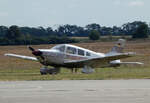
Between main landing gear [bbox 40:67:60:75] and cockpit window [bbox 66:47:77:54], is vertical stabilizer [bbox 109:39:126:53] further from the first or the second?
main landing gear [bbox 40:67:60:75]

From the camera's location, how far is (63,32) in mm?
108938

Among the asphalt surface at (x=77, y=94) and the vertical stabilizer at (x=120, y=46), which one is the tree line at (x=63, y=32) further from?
the asphalt surface at (x=77, y=94)

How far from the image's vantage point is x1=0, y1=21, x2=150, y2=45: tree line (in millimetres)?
75438

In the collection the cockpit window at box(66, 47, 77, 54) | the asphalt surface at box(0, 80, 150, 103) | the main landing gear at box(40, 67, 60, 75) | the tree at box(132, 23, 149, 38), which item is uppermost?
the tree at box(132, 23, 149, 38)

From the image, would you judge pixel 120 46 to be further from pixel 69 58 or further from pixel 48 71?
pixel 48 71

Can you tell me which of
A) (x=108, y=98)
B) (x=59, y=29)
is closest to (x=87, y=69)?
(x=108, y=98)

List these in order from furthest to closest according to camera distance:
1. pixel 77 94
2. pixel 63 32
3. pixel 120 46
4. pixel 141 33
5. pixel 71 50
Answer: pixel 63 32
pixel 141 33
pixel 120 46
pixel 71 50
pixel 77 94

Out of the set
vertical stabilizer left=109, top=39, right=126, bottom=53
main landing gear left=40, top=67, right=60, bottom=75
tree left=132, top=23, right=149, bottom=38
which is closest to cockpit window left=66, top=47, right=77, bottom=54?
main landing gear left=40, top=67, right=60, bottom=75

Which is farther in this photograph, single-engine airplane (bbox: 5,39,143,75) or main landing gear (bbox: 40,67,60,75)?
single-engine airplane (bbox: 5,39,143,75)

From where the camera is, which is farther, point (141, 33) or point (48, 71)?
point (141, 33)

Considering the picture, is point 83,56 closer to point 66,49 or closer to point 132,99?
point 66,49

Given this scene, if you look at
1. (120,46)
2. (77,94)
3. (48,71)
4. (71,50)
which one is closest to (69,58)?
(71,50)

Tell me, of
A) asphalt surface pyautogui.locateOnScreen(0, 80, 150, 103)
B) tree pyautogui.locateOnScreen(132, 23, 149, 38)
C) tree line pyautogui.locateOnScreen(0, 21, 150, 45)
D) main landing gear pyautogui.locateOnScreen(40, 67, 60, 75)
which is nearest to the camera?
asphalt surface pyautogui.locateOnScreen(0, 80, 150, 103)

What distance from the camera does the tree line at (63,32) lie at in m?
75.4
